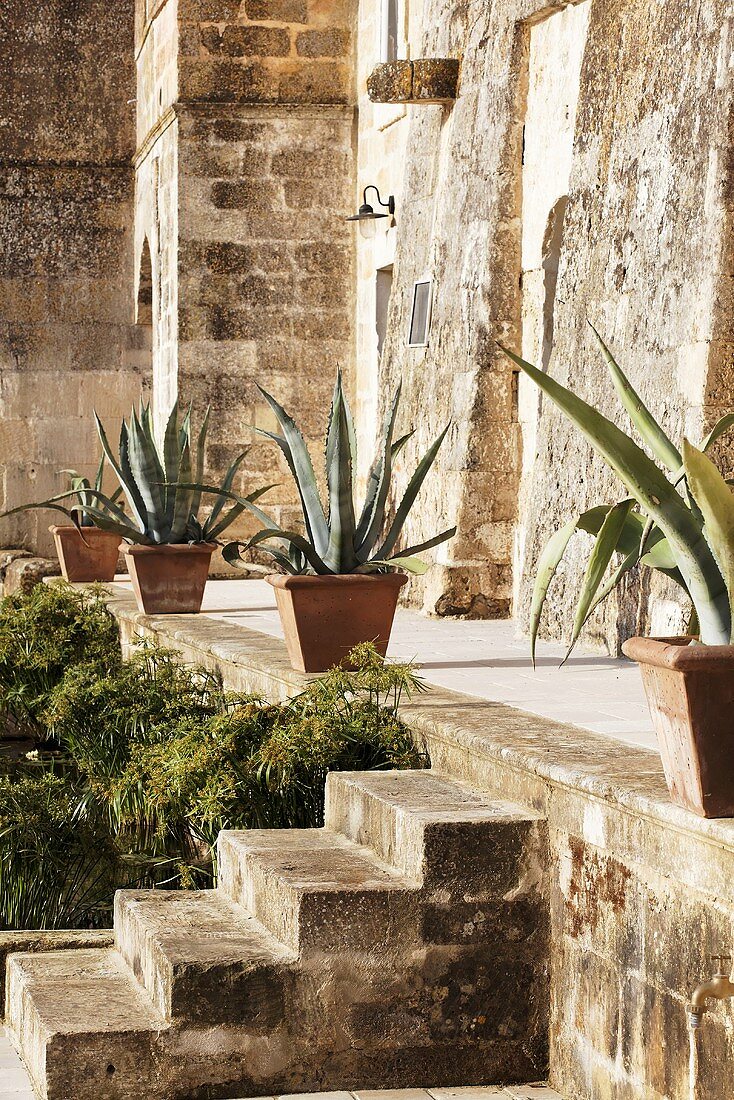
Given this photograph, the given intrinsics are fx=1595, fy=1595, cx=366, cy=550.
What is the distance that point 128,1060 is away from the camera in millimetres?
3105

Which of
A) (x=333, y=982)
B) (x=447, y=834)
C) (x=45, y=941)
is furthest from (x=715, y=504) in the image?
(x=45, y=941)

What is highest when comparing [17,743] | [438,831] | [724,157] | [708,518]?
[724,157]

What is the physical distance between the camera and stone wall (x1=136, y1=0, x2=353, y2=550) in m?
10.8

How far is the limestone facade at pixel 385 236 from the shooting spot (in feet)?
18.9

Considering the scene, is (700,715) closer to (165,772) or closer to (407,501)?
(165,772)

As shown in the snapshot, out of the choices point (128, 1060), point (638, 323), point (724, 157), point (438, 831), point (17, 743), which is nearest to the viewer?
point (128, 1060)

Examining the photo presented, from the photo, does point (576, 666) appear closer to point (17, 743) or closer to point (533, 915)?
point (533, 915)

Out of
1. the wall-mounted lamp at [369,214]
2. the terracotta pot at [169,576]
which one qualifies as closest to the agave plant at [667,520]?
the terracotta pot at [169,576]

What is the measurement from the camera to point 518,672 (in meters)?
5.31

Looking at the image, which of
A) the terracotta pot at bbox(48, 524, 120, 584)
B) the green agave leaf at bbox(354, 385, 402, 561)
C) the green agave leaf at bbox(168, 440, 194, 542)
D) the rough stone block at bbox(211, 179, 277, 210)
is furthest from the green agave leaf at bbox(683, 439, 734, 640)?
the rough stone block at bbox(211, 179, 277, 210)

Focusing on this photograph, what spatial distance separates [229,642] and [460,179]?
123 inches

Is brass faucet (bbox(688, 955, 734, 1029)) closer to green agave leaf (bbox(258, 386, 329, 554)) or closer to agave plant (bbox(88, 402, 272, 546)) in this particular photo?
green agave leaf (bbox(258, 386, 329, 554))

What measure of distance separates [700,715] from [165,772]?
2.27m

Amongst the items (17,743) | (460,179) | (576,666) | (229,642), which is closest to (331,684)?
(576,666)
